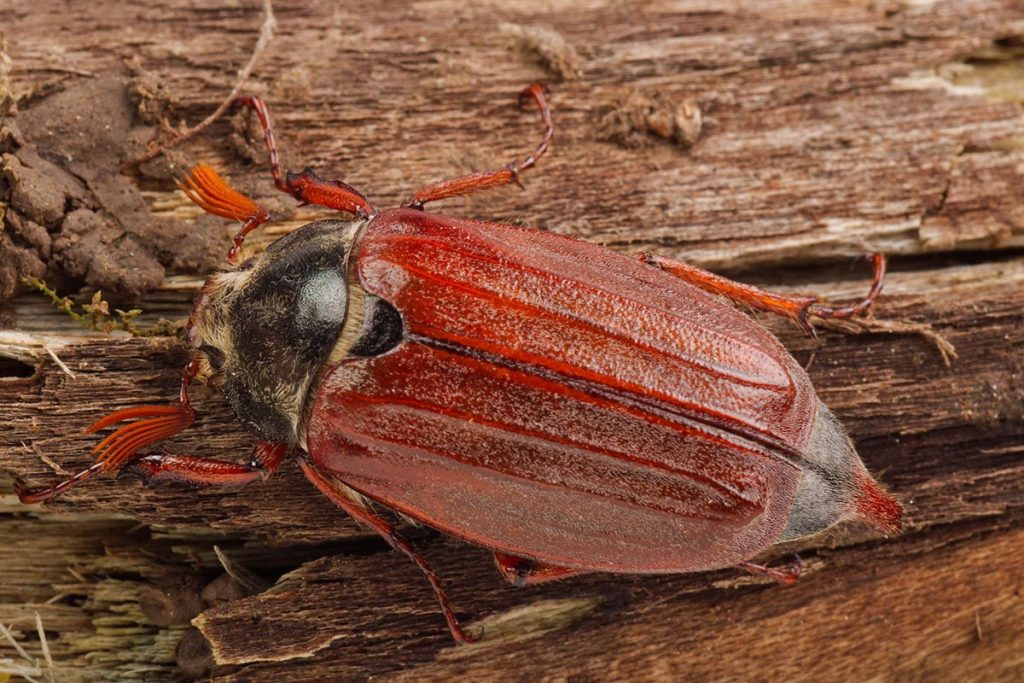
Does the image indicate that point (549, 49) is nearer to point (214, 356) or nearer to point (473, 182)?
point (473, 182)

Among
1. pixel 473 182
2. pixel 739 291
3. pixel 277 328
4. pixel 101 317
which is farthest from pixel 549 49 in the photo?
pixel 101 317

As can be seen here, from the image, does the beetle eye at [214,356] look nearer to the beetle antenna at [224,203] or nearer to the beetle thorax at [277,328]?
the beetle thorax at [277,328]

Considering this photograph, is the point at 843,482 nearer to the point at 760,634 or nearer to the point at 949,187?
the point at 760,634

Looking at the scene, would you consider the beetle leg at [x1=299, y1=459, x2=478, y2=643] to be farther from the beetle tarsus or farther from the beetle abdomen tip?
the beetle tarsus

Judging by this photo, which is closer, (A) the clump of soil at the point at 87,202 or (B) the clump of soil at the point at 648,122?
(A) the clump of soil at the point at 87,202

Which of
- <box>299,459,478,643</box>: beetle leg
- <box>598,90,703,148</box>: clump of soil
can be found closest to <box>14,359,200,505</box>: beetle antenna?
<box>299,459,478,643</box>: beetle leg

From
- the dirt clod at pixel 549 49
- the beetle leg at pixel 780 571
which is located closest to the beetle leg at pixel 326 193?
the dirt clod at pixel 549 49
